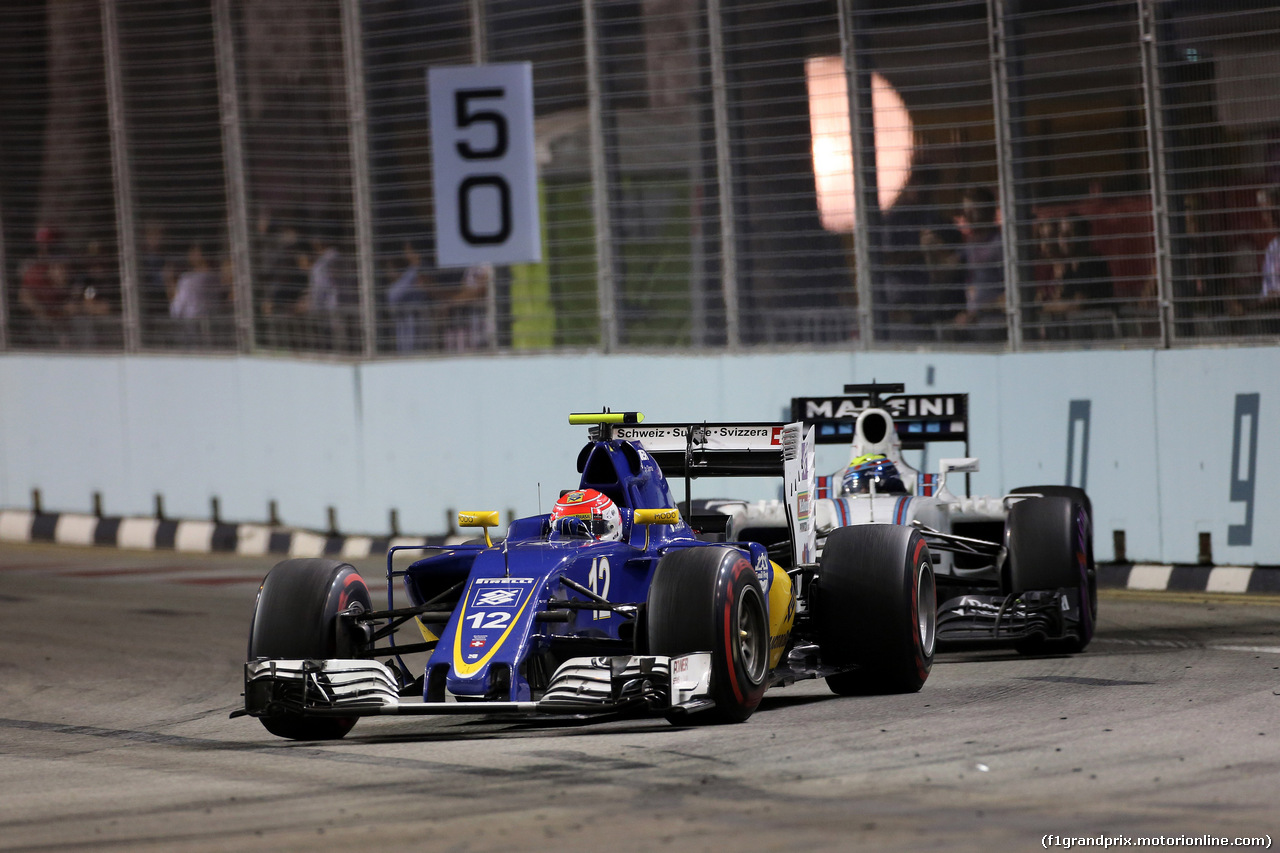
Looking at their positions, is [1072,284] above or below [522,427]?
above

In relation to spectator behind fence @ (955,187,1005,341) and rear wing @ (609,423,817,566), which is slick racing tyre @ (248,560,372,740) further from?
spectator behind fence @ (955,187,1005,341)

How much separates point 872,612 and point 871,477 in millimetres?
2601

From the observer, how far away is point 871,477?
39.0ft

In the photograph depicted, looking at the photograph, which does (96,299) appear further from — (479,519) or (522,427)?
(479,519)

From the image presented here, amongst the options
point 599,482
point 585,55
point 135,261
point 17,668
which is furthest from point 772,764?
point 135,261

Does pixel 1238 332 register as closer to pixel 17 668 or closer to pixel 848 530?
pixel 848 530

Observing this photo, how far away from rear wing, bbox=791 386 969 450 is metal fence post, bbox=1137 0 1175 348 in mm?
2340

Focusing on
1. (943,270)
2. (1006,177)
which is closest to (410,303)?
(943,270)

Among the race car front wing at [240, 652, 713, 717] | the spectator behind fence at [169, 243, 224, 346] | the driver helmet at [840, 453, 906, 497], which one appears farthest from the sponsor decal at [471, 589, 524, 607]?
the spectator behind fence at [169, 243, 224, 346]

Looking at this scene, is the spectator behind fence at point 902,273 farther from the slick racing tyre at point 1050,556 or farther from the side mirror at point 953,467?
the slick racing tyre at point 1050,556

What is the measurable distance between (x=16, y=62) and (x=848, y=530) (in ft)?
45.7

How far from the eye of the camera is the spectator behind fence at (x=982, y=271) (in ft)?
48.3

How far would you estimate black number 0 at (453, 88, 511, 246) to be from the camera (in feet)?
55.5

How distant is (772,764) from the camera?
7184mm
